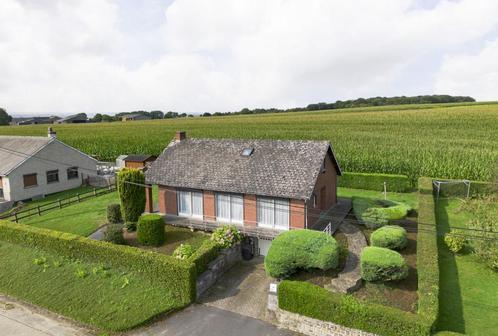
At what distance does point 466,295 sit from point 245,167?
15018mm

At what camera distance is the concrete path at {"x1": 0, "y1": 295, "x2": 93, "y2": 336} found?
52.4 feet

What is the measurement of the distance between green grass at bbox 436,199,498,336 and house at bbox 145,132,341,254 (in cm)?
840

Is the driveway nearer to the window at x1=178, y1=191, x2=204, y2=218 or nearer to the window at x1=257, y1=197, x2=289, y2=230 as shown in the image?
the window at x1=257, y1=197, x2=289, y2=230

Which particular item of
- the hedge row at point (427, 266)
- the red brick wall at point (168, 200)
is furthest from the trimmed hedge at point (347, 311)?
the red brick wall at point (168, 200)

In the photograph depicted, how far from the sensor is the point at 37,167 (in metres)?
35.9

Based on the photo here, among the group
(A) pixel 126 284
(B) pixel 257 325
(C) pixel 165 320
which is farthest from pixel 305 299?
(A) pixel 126 284

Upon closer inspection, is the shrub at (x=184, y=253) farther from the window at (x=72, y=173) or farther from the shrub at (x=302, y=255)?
the window at (x=72, y=173)

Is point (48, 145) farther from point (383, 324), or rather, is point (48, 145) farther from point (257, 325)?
point (383, 324)

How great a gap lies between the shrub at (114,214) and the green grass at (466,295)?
2255 centimetres

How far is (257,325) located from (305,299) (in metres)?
2.79

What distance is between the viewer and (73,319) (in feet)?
55.4

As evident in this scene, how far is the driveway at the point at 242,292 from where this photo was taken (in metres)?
17.1

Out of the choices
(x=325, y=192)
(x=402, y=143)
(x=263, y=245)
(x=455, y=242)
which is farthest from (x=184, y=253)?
(x=402, y=143)

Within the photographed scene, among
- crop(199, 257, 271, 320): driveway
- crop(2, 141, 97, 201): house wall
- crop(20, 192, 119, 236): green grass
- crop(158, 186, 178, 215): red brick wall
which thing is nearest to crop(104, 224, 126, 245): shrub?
crop(20, 192, 119, 236): green grass
